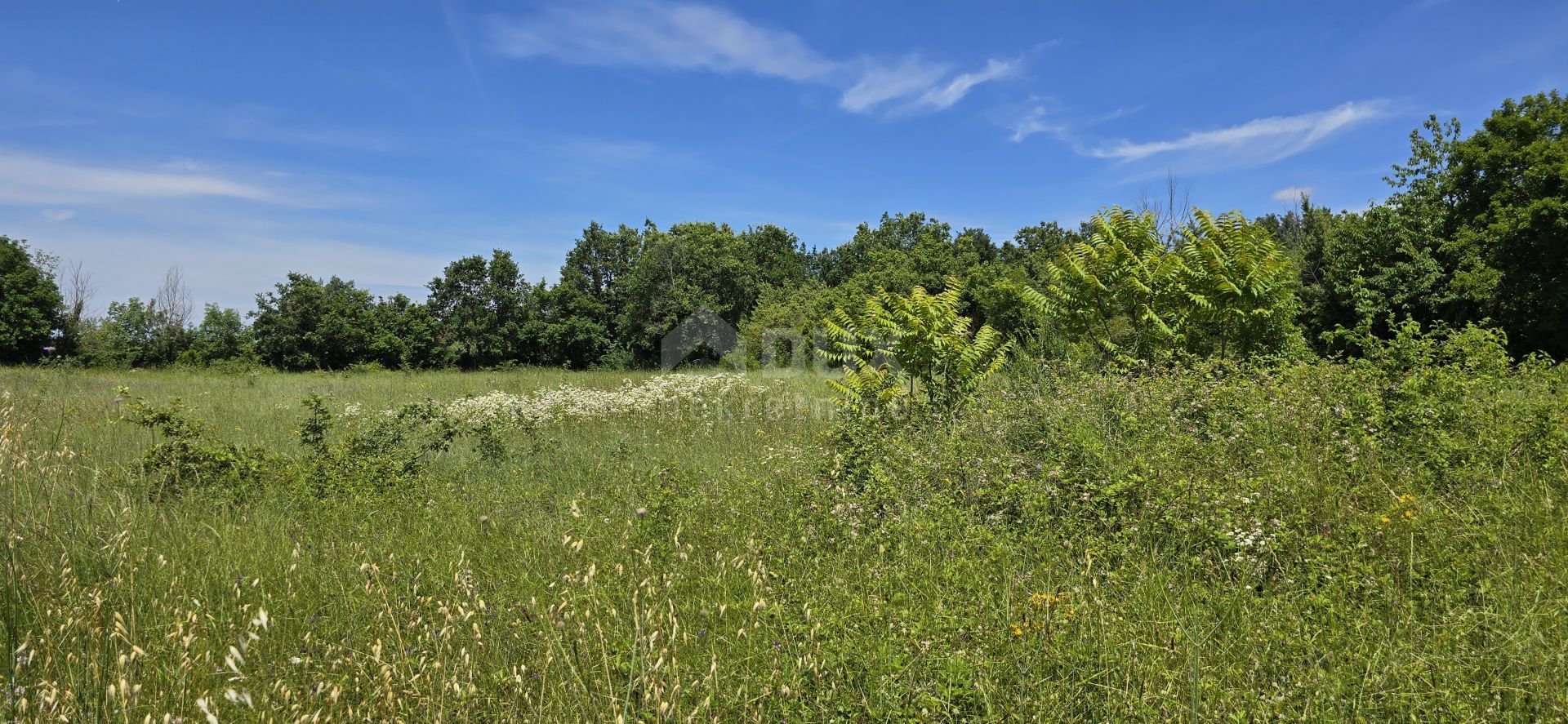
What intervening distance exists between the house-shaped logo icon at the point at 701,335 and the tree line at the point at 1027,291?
21.0 inches

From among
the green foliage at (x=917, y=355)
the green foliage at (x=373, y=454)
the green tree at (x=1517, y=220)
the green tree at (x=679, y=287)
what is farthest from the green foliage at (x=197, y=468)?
the green tree at (x=679, y=287)

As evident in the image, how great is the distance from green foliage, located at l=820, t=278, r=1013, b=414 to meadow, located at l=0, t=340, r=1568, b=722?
1.11 meters

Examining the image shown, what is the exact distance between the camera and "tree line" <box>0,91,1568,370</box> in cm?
1050

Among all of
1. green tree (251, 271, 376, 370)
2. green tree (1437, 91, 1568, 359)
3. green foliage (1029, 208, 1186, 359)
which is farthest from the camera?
green tree (251, 271, 376, 370)

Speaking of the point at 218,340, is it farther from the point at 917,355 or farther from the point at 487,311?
the point at 917,355

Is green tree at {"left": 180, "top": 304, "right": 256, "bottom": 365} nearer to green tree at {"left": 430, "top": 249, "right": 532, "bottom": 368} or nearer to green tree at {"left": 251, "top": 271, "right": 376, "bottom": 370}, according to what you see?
green tree at {"left": 251, "top": 271, "right": 376, "bottom": 370}

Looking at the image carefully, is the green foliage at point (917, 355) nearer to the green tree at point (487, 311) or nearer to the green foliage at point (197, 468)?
the green foliage at point (197, 468)

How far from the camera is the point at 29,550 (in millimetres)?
3627

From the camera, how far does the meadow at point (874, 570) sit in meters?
2.49

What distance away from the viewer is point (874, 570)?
344 centimetres

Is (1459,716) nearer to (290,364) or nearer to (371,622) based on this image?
(371,622)

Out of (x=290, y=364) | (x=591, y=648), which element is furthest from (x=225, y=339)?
(x=591, y=648)

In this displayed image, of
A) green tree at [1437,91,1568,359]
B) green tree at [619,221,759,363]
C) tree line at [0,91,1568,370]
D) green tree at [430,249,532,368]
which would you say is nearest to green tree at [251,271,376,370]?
tree line at [0,91,1568,370]

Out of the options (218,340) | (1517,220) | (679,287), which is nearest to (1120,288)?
(1517,220)
